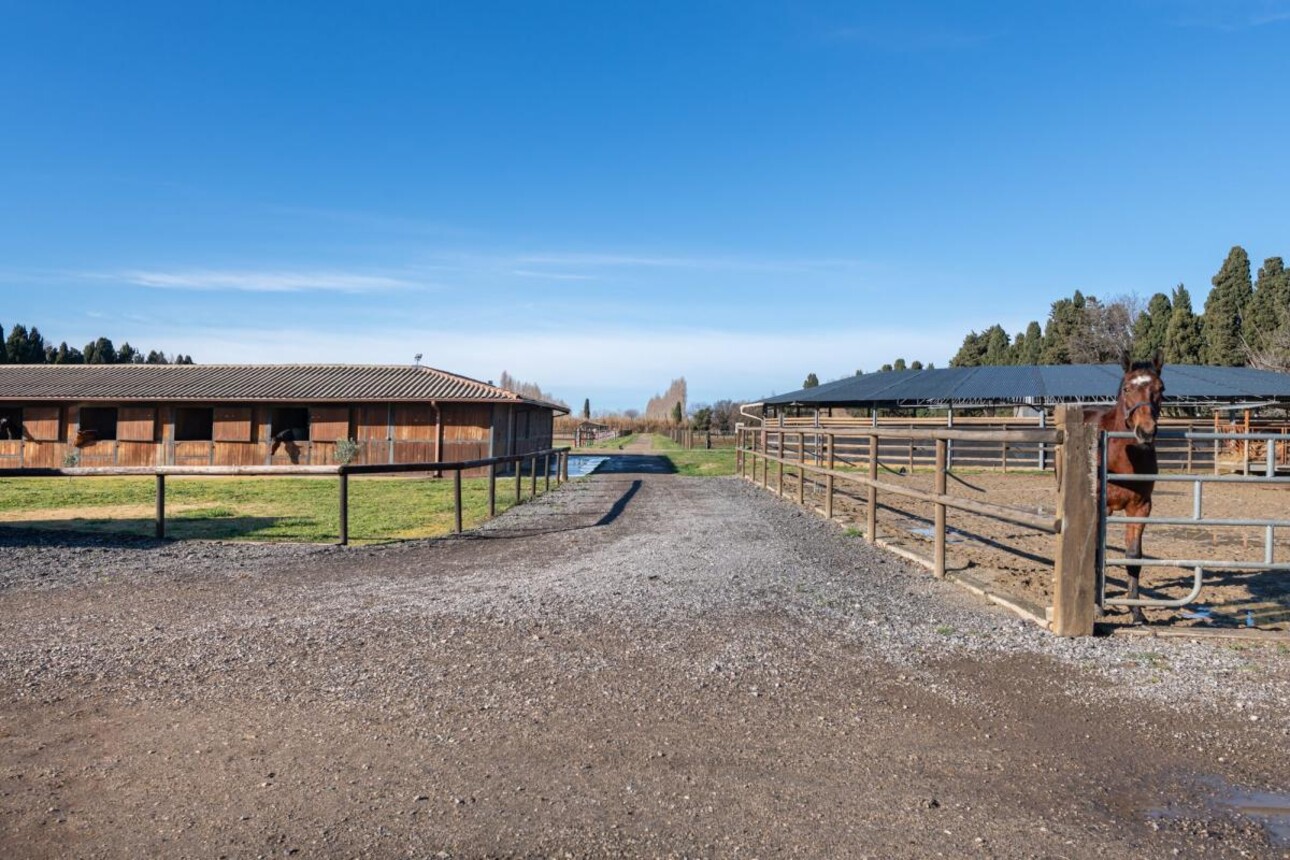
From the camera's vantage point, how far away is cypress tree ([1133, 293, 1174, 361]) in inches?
1901

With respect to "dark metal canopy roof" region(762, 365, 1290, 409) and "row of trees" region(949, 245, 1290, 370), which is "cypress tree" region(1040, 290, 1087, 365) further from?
"dark metal canopy roof" region(762, 365, 1290, 409)

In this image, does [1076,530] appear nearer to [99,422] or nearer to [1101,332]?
[99,422]

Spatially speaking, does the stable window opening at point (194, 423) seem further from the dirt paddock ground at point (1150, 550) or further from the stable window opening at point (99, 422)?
the dirt paddock ground at point (1150, 550)

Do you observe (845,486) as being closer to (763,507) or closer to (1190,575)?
(763,507)

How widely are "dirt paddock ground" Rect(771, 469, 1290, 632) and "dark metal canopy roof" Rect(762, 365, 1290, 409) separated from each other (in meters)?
11.8

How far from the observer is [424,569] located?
7301 millimetres

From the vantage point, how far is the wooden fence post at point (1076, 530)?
15.9 feet

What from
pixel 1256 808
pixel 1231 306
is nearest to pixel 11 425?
pixel 1256 808

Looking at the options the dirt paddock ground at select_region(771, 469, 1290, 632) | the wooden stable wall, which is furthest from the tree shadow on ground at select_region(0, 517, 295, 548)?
the wooden stable wall

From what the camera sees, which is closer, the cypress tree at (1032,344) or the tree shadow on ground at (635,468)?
the tree shadow on ground at (635,468)

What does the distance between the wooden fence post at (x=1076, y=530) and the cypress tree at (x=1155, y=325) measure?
50593mm

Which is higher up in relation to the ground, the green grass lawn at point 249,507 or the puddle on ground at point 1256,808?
the puddle on ground at point 1256,808

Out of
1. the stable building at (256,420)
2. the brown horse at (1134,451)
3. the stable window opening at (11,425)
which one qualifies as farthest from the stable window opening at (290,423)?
the brown horse at (1134,451)

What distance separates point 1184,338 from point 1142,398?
47627 millimetres
